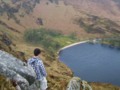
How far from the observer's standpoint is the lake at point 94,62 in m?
120

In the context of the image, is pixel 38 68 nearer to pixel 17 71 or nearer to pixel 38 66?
pixel 38 66

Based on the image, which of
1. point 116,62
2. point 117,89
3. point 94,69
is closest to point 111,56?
point 116,62

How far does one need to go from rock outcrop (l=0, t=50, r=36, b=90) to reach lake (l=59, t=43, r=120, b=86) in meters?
89.9

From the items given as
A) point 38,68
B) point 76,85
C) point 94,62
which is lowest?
point 94,62

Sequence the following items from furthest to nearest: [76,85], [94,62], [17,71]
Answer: [94,62]
[76,85]
[17,71]

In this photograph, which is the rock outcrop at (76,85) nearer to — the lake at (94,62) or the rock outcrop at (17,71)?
the rock outcrop at (17,71)

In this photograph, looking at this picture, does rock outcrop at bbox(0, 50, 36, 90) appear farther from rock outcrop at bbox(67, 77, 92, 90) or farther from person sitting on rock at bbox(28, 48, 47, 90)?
rock outcrop at bbox(67, 77, 92, 90)

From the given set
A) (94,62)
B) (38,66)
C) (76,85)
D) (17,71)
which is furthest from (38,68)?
(94,62)

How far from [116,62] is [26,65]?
Result: 416ft

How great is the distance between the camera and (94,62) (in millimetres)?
144875

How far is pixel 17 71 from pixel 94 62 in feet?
411

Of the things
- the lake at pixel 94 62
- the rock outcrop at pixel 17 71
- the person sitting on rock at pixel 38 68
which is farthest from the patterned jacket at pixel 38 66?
the lake at pixel 94 62

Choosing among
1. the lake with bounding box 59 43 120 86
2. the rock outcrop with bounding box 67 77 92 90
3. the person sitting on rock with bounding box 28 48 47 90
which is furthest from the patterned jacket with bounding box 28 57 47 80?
the lake with bounding box 59 43 120 86

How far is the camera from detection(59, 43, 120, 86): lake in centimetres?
12038
